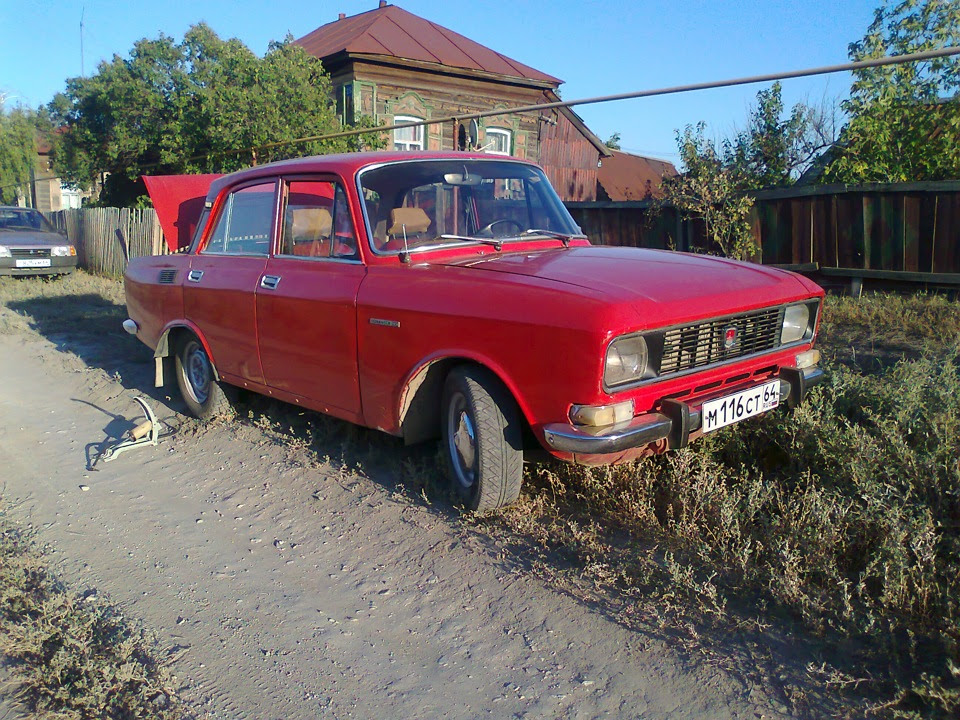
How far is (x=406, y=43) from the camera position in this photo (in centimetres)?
2014

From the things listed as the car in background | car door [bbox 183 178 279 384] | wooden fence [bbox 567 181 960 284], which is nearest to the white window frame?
the car in background

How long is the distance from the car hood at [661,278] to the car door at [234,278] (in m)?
1.70

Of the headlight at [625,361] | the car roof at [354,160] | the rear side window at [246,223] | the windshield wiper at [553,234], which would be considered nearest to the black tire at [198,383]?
the rear side window at [246,223]

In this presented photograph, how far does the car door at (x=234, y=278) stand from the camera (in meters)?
5.14

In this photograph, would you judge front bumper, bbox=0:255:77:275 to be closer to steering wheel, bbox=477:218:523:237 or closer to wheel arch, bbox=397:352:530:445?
steering wheel, bbox=477:218:523:237

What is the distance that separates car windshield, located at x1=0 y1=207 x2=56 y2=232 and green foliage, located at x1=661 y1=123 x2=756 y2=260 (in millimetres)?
13364

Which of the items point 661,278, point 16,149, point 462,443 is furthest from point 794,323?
point 16,149

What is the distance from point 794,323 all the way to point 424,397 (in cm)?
197

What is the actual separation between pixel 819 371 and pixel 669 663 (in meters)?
2.03

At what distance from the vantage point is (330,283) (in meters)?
4.48

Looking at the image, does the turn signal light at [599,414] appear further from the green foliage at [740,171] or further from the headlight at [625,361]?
the green foliage at [740,171]

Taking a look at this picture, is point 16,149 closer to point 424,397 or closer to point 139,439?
point 139,439

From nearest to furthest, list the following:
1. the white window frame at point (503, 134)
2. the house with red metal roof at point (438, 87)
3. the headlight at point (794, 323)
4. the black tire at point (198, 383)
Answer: the headlight at point (794, 323)
the black tire at point (198, 383)
the house with red metal roof at point (438, 87)
the white window frame at point (503, 134)

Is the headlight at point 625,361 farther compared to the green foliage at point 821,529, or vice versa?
the headlight at point 625,361
